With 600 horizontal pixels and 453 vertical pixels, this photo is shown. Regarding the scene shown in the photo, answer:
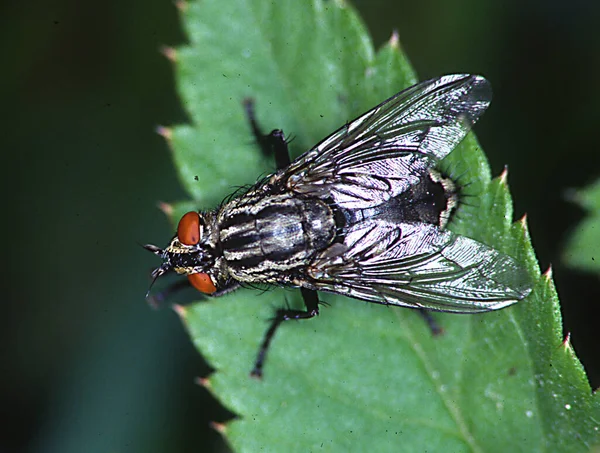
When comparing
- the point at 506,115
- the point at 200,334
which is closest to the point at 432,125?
the point at 506,115

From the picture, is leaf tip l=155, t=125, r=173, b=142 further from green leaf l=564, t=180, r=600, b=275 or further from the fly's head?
green leaf l=564, t=180, r=600, b=275

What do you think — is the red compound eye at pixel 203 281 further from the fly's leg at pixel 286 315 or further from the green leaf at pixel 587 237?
the green leaf at pixel 587 237

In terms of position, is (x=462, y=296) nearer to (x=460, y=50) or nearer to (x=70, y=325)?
(x=460, y=50)

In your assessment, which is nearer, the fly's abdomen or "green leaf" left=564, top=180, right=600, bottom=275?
the fly's abdomen

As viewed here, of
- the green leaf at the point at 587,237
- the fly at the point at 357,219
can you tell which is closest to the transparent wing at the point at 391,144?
the fly at the point at 357,219

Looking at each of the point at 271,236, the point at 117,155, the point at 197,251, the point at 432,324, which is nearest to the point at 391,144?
the point at 271,236

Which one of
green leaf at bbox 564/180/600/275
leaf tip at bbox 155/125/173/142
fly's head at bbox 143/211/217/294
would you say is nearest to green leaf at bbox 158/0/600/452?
leaf tip at bbox 155/125/173/142
